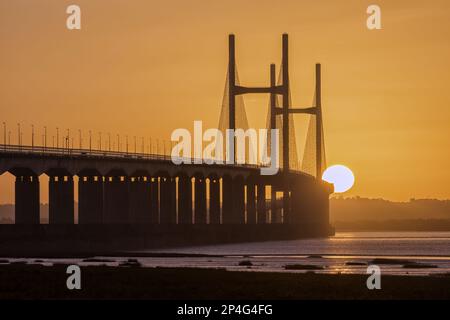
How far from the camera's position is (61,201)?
131250 mm

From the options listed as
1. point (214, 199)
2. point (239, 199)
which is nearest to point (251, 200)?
point (239, 199)

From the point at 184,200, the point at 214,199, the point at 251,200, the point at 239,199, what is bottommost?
the point at 251,200

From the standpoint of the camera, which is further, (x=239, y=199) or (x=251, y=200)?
(x=251, y=200)

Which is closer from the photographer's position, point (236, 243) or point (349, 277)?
point (349, 277)

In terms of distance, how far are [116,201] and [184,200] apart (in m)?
24.0

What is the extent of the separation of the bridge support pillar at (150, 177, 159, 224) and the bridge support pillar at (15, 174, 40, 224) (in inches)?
1110

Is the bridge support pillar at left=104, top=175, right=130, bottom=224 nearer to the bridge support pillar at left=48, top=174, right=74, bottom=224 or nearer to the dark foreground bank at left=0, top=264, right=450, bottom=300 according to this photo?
the bridge support pillar at left=48, top=174, right=74, bottom=224

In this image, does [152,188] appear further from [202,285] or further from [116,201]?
Result: [202,285]

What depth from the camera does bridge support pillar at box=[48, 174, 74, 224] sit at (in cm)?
13088

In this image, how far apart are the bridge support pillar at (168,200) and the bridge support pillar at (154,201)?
8.83 feet
